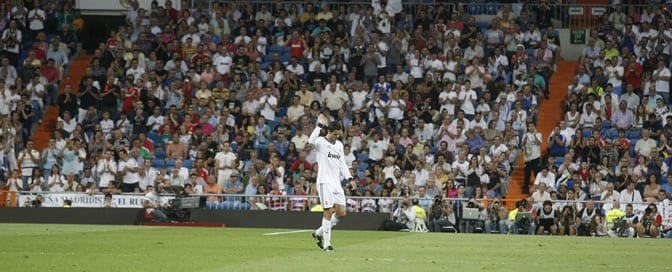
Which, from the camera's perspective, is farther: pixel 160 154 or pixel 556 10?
pixel 556 10

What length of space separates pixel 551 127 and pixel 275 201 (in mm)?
9595

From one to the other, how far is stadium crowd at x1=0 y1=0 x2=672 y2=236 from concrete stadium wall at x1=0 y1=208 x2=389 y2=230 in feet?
2.47

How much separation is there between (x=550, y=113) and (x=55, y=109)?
16704mm

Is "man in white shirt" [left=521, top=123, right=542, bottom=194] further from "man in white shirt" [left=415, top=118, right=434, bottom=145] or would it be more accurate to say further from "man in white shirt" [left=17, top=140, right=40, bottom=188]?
"man in white shirt" [left=17, top=140, right=40, bottom=188]

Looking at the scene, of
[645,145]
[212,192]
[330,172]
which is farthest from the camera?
[212,192]

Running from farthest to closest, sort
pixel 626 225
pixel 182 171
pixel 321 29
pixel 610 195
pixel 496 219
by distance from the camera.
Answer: pixel 321 29, pixel 182 171, pixel 610 195, pixel 496 219, pixel 626 225

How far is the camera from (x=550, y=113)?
3475 cm

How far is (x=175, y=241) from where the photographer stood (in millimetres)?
20422

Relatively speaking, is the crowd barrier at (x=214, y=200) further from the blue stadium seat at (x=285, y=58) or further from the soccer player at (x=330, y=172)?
the soccer player at (x=330, y=172)

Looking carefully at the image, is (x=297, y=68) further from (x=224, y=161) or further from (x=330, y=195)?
(x=330, y=195)

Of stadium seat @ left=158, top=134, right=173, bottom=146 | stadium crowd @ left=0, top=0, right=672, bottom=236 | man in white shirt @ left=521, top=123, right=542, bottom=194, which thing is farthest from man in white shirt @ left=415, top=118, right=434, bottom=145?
stadium seat @ left=158, top=134, right=173, bottom=146

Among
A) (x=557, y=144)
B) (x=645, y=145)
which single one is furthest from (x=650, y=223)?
(x=557, y=144)

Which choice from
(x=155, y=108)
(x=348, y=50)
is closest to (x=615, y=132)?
(x=348, y=50)

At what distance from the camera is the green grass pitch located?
593 inches
